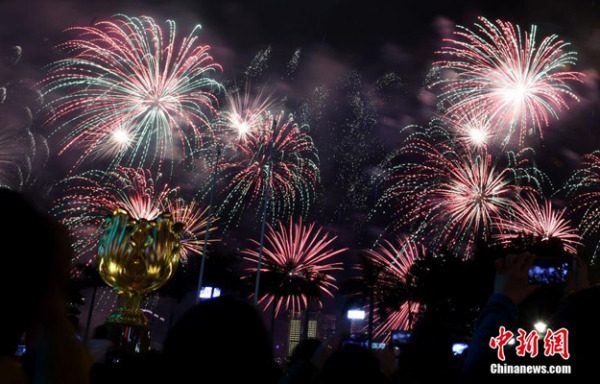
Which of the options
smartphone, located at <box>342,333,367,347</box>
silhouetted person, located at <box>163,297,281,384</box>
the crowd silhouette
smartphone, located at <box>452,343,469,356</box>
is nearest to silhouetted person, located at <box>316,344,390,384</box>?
smartphone, located at <box>342,333,367,347</box>

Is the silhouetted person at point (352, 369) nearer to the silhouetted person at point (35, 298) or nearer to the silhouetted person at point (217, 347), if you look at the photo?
the silhouetted person at point (217, 347)

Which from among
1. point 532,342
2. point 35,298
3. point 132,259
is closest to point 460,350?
point 132,259

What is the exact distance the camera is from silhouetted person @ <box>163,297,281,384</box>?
2.32 meters

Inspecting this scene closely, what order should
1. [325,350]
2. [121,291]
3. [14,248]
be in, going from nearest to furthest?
[14,248] < [325,350] < [121,291]

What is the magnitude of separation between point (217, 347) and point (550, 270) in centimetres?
302

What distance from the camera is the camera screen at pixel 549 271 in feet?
13.2

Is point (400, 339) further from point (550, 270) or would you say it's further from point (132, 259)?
point (550, 270)

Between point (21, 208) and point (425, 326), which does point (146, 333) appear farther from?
point (21, 208)

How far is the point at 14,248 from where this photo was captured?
91.0 inches

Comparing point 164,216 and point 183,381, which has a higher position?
point 164,216

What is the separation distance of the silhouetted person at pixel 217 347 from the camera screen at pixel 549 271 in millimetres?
2262

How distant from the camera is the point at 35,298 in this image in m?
2.33

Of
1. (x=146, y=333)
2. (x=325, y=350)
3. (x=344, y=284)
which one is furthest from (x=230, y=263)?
(x=325, y=350)

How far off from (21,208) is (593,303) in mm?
2528
